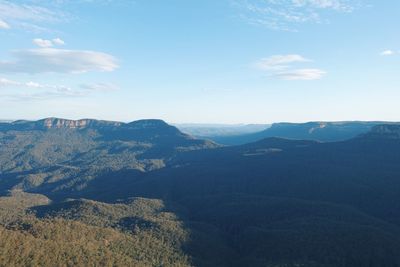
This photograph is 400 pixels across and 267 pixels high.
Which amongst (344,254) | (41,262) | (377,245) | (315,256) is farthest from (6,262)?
(377,245)

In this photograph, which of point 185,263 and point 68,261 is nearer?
point 68,261

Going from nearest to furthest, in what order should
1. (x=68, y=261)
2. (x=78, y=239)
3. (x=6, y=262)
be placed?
(x=6, y=262), (x=68, y=261), (x=78, y=239)

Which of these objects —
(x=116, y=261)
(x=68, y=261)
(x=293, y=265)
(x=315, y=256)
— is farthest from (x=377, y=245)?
(x=68, y=261)

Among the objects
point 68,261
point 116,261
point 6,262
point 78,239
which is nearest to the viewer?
point 6,262

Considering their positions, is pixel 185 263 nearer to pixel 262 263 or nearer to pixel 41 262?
pixel 262 263

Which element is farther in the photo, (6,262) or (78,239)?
(78,239)

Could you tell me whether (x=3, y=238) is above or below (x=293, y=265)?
above

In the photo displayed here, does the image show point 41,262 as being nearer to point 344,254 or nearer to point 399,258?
point 344,254

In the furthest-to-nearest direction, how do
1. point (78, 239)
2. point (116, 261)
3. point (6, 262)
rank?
point (78, 239) < point (116, 261) < point (6, 262)

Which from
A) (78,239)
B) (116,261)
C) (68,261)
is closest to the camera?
(68,261)
